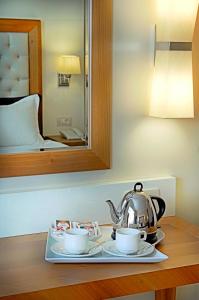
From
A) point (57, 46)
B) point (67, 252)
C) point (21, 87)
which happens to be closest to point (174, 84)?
point (57, 46)

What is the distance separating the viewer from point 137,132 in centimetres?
221

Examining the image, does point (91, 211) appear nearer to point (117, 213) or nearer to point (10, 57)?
point (117, 213)

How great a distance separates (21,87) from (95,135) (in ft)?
1.26

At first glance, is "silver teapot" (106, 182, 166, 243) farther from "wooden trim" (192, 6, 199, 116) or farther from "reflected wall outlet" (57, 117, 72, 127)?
"wooden trim" (192, 6, 199, 116)

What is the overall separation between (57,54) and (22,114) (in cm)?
28

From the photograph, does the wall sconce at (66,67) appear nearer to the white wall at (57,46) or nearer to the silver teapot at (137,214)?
the white wall at (57,46)

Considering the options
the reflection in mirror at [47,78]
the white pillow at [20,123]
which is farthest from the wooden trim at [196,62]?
the white pillow at [20,123]

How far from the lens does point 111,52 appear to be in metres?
2.08

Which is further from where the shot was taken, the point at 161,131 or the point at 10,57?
the point at 161,131

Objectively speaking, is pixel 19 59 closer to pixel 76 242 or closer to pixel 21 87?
pixel 21 87

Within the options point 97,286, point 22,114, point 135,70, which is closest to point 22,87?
Result: point 22,114

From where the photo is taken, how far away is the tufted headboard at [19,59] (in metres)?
1.90

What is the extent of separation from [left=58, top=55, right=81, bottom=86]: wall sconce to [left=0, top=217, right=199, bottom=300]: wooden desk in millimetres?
669

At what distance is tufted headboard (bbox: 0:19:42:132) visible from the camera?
6.23 ft
